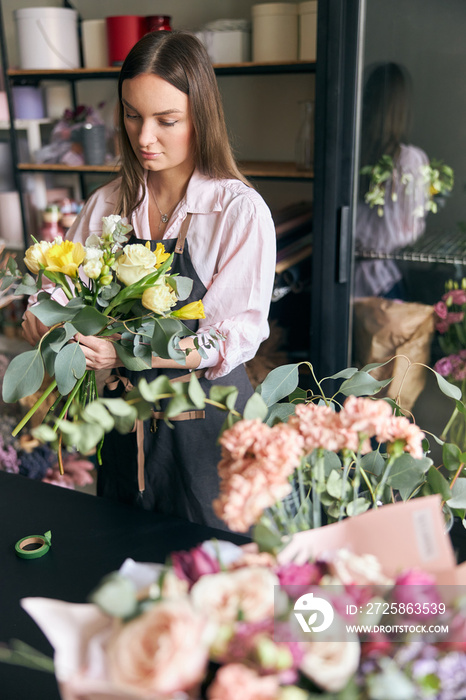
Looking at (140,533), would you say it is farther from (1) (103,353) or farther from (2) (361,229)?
(2) (361,229)

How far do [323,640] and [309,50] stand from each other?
1868 millimetres

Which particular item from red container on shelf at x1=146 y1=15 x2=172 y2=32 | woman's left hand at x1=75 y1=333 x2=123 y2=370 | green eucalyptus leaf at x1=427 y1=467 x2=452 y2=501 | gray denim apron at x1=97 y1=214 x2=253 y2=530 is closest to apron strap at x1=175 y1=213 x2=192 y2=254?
gray denim apron at x1=97 y1=214 x2=253 y2=530

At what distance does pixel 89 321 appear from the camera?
2.79 ft

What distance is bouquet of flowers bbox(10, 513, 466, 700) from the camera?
374mm

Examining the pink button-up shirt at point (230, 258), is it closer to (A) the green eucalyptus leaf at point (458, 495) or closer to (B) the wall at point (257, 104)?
(A) the green eucalyptus leaf at point (458, 495)

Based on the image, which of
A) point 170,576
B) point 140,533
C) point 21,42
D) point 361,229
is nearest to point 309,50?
point 361,229

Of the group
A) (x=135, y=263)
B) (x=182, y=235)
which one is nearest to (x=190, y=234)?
(x=182, y=235)

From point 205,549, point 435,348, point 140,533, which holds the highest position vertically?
point 205,549

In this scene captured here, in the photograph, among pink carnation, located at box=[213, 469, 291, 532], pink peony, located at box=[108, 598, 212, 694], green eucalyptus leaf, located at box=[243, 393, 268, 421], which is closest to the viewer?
pink peony, located at box=[108, 598, 212, 694]

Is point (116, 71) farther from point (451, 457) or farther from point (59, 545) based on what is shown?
point (451, 457)

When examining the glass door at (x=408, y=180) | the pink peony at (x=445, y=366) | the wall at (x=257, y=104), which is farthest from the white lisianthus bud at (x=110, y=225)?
the wall at (x=257, y=104)

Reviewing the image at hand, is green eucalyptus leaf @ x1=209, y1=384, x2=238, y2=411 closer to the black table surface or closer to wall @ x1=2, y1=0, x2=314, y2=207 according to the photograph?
the black table surface

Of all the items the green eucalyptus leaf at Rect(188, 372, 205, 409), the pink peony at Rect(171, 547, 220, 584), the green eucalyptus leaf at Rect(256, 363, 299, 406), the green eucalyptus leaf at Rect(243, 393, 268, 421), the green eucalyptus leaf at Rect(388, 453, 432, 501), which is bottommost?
the green eucalyptus leaf at Rect(388, 453, 432, 501)

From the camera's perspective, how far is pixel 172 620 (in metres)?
0.37
